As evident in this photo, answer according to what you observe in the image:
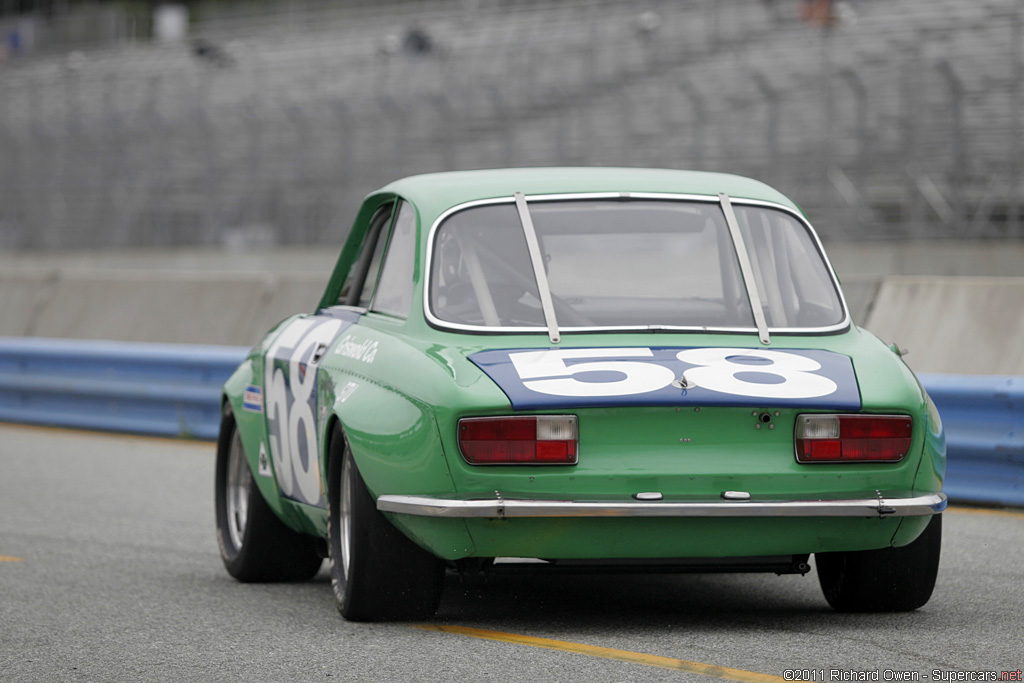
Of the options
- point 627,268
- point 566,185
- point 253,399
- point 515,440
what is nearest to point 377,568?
point 515,440

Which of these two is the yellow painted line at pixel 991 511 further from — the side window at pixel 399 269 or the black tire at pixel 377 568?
the black tire at pixel 377 568

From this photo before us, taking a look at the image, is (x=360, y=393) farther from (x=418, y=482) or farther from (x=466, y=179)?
(x=466, y=179)

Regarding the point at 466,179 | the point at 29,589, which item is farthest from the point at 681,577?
the point at 29,589

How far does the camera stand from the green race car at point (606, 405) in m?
4.86

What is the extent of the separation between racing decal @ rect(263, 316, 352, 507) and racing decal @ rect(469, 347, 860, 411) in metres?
1.08

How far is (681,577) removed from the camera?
6578mm

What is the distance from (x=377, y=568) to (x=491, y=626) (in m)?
0.44

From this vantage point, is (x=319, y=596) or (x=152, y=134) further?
(x=152, y=134)

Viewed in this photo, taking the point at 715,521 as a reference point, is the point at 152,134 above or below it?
below

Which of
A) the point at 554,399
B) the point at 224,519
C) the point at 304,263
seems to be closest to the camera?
the point at 554,399

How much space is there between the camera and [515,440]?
4816 millimetres

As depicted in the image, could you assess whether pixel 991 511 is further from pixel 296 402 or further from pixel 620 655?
pixel 620 655

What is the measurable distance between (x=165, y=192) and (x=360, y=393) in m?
22.4

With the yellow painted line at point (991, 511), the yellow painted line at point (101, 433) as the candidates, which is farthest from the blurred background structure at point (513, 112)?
the yellow painted line at point (101, 433)
